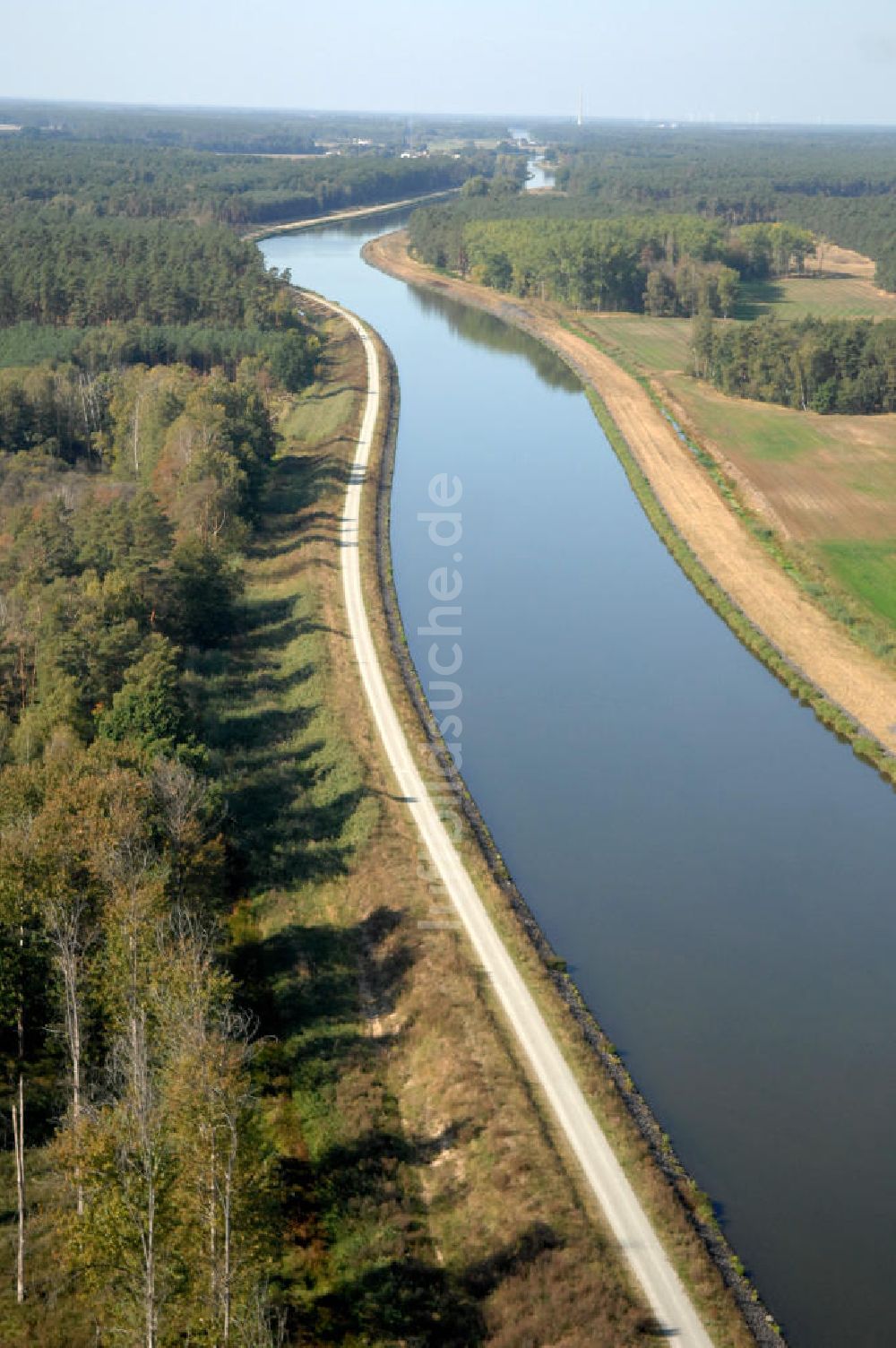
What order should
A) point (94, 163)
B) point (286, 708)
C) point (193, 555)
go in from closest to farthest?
point (286, 708) < point (193, 555) < point (94, 163)

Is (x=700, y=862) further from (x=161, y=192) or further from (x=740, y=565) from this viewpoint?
(x=161, y=192)

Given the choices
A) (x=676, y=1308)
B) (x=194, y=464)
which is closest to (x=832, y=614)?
(x=194, y=464)

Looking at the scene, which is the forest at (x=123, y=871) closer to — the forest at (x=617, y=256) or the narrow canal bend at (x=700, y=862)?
the narrow canal bend at (x=700, y=862)

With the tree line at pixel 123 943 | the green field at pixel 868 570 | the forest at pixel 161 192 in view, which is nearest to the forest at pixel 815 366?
the green field at pixel 868 570

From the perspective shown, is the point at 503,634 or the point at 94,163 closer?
the point at 503,634

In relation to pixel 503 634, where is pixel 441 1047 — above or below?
below

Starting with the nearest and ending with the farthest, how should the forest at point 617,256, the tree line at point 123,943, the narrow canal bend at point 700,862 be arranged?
the tree line at point 123,943 < the narrow canal bend at point 700,862 < the forest at point 617,256

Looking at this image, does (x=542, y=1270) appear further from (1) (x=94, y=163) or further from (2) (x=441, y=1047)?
(1) (x=94, y=163)
